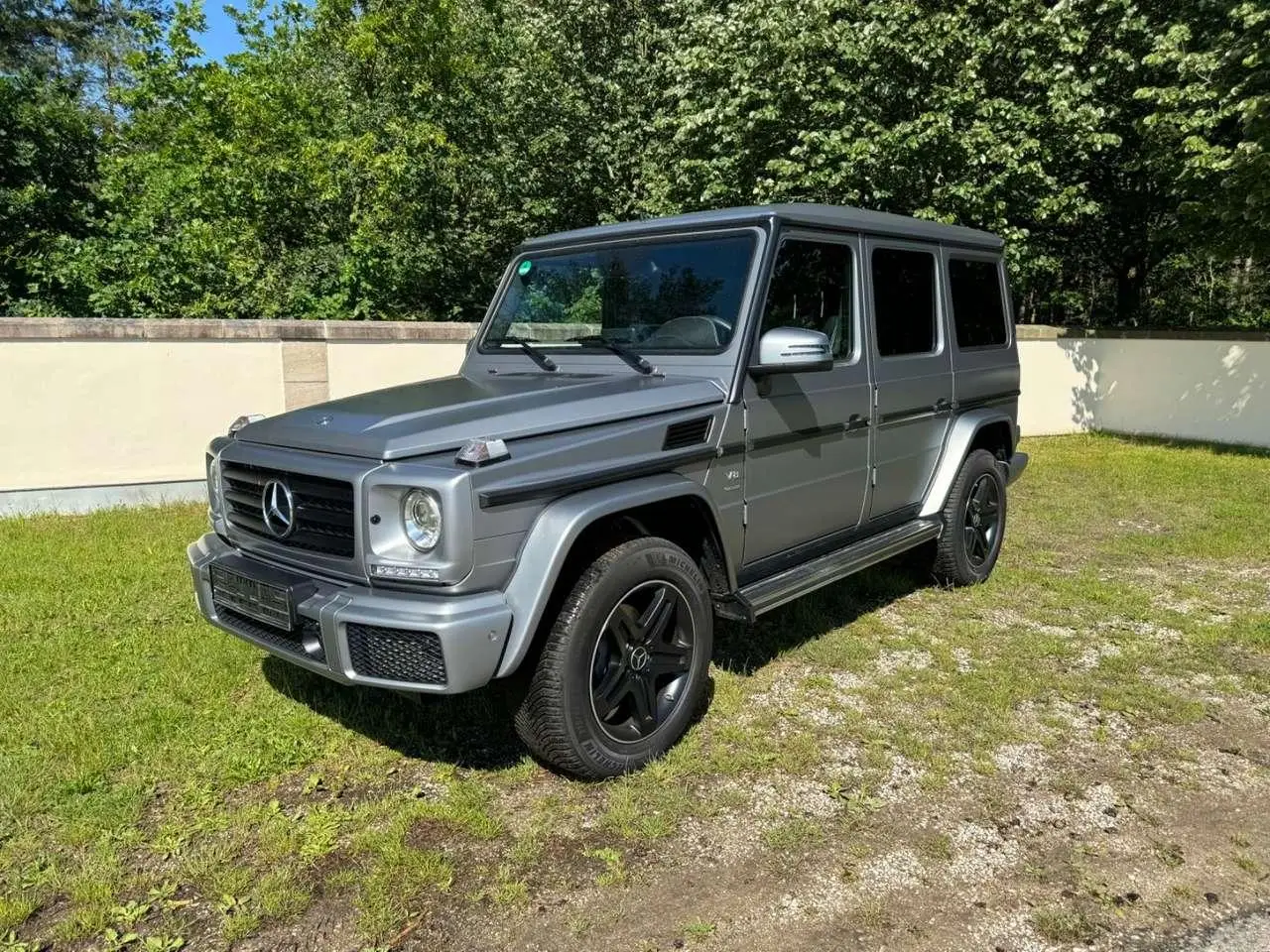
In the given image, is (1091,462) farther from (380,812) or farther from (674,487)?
(380,812)

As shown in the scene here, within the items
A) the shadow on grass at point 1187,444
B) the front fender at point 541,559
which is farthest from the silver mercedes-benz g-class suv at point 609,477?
the shadow on grass at point 1187,444

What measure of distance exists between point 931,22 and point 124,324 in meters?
9.80

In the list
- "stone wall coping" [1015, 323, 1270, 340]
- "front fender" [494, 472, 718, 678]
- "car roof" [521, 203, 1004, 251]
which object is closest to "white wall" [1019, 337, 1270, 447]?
"stone wall coping" [1015, 323, 1270, 340]

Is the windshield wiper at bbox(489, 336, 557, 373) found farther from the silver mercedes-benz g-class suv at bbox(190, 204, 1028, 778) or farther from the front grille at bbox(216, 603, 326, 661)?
the front grille at bbox(216, 603, 326, 661)

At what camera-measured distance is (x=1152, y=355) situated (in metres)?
13.0

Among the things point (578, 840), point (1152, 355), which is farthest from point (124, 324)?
point (1152, 355)

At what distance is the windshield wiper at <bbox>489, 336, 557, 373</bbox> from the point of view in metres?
4.06

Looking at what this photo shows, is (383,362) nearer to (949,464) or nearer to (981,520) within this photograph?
(949,464)

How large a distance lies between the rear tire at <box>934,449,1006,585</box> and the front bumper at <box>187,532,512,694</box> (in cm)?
338

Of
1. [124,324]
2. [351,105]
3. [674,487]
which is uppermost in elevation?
[351,105]

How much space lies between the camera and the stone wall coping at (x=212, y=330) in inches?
283

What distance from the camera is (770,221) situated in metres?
3.82

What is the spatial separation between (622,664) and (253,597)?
1352mm

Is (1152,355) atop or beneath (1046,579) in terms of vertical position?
atop
